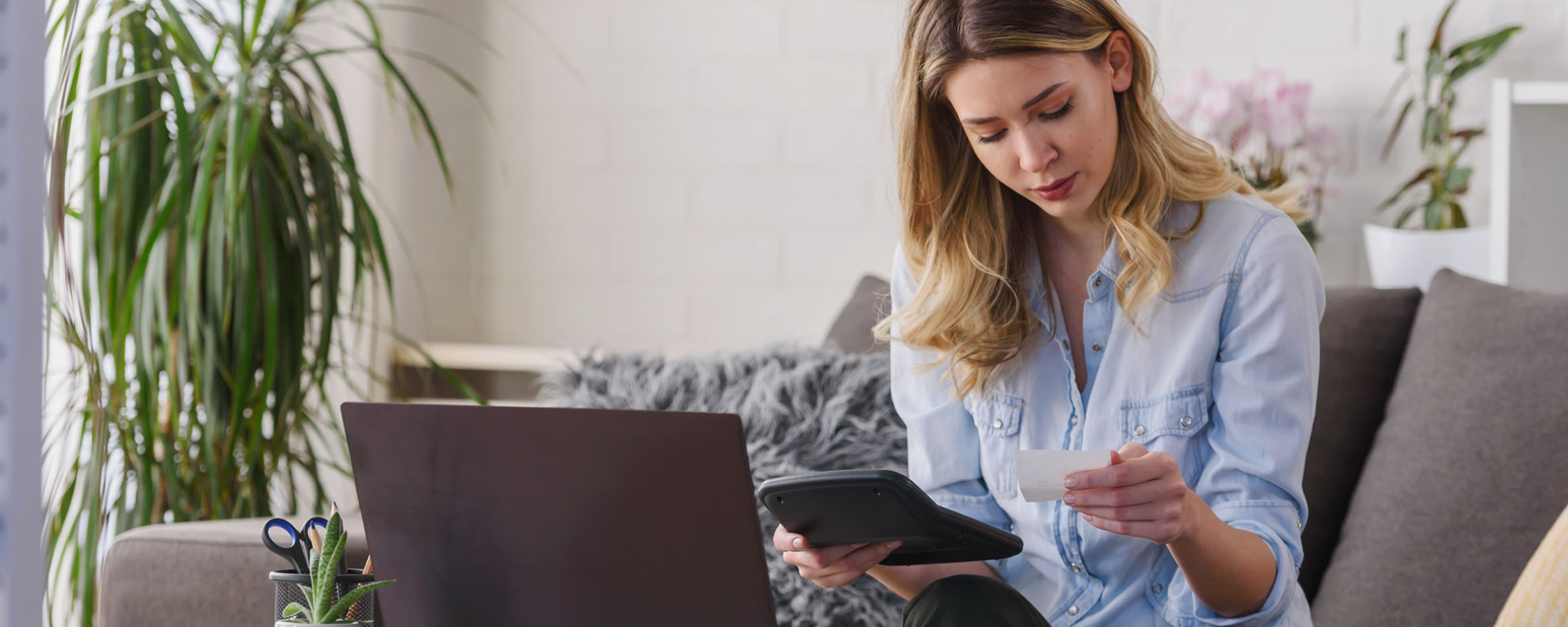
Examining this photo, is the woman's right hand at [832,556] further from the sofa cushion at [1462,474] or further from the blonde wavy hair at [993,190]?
the sofa cushion at [1462,474]

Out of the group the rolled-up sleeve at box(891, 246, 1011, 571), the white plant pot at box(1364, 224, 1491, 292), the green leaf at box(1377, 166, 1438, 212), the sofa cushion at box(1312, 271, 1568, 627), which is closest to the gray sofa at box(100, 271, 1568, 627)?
the sofa cushion at box(1312, 271, 1568, 627)

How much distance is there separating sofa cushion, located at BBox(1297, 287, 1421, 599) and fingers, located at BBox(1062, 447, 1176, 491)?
0.72 m

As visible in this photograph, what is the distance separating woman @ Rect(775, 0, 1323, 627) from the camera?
109 cm

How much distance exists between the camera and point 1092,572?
1.21 metres

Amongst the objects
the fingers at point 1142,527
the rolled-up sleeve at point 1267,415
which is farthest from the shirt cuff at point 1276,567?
the fingers at point 1142,527

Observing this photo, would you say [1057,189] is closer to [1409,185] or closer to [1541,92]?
[1541,92]

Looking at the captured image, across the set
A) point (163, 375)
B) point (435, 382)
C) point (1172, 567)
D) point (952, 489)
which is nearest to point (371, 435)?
point (952, 489)

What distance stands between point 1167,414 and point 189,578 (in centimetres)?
108

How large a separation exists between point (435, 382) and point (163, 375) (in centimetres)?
88

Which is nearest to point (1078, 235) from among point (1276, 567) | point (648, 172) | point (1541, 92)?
point (1276, 567)

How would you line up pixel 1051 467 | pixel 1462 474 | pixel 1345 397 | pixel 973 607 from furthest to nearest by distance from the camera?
pixel 1345 397
pixel 1462 474
pixel 973 607
pixel 1051 467

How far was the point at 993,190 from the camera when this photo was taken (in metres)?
1.31

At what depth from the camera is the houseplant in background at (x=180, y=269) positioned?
5.62 ft

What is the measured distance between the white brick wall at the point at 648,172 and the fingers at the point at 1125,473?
1.58 metres
